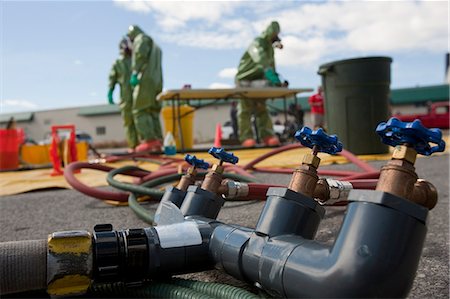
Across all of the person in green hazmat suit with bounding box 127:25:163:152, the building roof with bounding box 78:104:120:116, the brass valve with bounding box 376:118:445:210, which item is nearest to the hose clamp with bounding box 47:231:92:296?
the brass valve with bounding box 376:118:445:210

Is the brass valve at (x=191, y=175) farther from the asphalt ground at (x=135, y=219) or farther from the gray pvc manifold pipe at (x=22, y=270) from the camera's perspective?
the gray pvc manifold pipe at (x=22, y=270)

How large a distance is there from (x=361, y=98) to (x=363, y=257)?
4443 millimetres

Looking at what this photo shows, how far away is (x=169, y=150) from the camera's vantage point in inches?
217

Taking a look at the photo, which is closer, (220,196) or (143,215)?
(220,196)

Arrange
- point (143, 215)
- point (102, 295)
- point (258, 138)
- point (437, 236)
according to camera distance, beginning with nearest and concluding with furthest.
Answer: point (102, 295), point (437, 236), point (143, 215), point (258, 138)

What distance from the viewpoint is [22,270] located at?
2.49 feet

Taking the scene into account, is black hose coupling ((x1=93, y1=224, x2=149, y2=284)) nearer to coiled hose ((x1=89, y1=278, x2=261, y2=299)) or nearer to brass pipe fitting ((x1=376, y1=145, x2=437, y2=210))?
coiled hose ((x1=89, y1=278, x2=261, y2=299))

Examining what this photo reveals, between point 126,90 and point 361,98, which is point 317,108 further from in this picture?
point 361,98

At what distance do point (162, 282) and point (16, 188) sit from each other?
9.62ft

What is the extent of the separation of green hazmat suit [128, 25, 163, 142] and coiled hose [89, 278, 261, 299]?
199 inches

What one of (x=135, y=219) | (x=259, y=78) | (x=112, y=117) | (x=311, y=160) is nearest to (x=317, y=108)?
(x=259, y=78)

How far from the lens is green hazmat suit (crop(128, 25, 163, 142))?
5660 mm

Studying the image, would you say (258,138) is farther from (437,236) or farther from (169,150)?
(437,236)

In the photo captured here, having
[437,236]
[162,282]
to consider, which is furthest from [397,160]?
[437,236]
